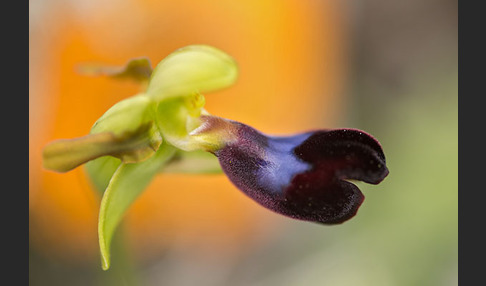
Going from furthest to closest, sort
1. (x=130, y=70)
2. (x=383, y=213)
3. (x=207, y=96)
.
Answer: (x=207, y=96) → (x=383, y=213) → (x=130, y=70)

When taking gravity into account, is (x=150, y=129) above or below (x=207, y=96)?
above

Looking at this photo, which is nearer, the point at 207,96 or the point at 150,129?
the point at 150,129

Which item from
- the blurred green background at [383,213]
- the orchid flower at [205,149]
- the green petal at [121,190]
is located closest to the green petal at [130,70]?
the orchid flower at [205,149]

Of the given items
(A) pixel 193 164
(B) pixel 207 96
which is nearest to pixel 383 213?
(B) pixel 207 96

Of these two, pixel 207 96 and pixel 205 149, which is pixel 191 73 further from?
pixel 207 96

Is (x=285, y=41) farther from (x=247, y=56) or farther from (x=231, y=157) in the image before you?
(x=231, y=157)

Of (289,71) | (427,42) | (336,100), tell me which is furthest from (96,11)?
(427,42)

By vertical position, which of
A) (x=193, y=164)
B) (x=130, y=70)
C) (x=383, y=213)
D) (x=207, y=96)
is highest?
(x=130, y=70)

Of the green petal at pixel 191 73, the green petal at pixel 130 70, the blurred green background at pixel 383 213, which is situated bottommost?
the blurred green background at pixel 383 213

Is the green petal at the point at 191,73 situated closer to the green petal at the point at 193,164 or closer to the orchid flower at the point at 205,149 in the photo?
the orchid flower at the point at 205,149
